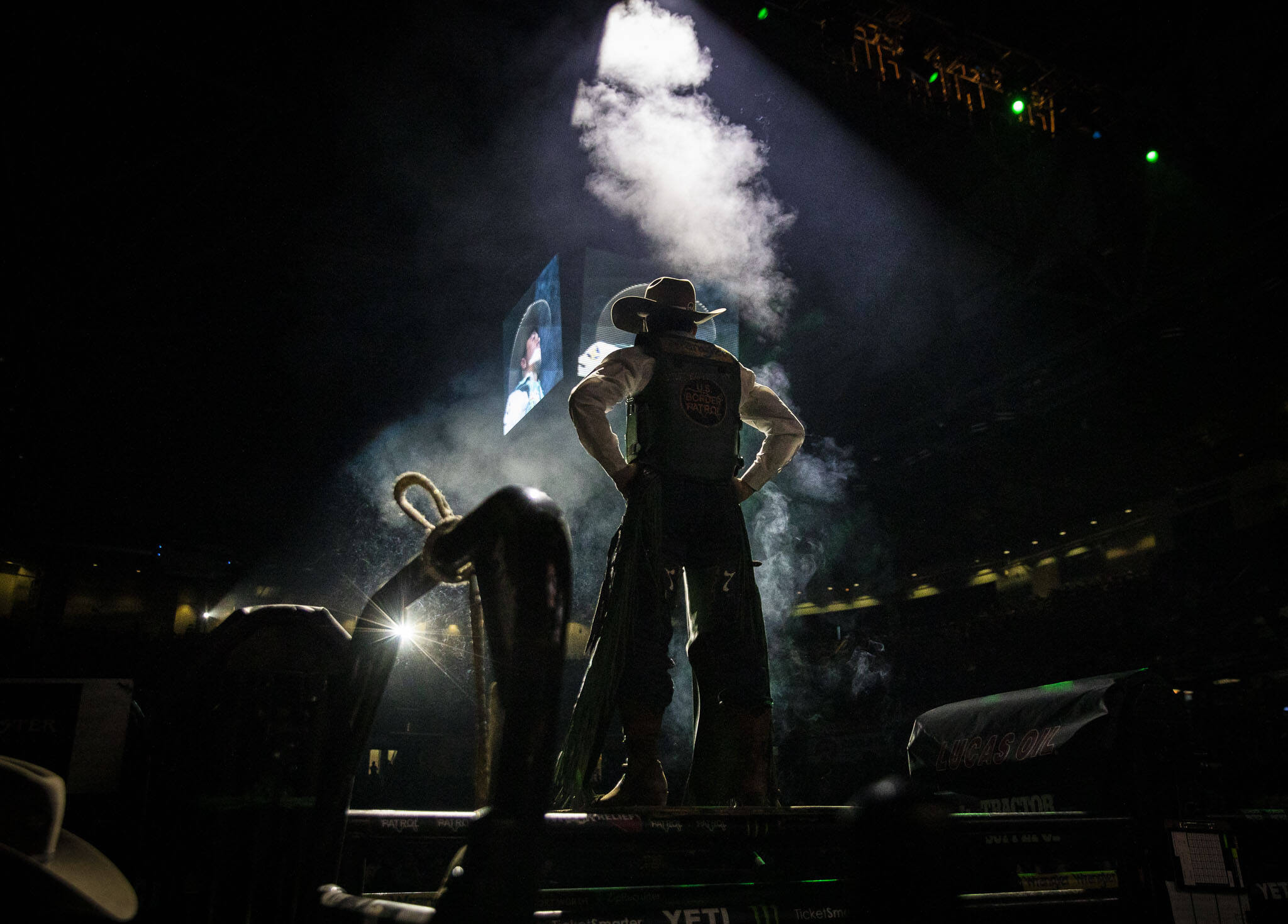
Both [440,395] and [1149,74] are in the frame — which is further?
[440,395]

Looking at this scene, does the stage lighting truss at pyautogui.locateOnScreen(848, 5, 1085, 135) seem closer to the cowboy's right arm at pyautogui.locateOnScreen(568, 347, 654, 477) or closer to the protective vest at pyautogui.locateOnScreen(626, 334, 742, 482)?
the protective vest at pyautogui.locateOnScreen(626, 334, 742, 482)

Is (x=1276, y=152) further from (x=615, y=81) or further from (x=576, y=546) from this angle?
(x=576, y=546)

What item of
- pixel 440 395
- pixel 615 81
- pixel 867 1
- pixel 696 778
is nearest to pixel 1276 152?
pixel 867 1

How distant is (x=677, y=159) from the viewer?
883cm

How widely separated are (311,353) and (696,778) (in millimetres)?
11628

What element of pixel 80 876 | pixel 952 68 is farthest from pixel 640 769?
pixel 952 68

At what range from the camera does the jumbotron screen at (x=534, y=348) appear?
9.77 meters

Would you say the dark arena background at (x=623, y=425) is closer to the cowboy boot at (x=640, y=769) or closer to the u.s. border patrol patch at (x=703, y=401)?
the cowboy boot at (x=640, y=769)

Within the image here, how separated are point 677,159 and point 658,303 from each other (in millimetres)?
6105

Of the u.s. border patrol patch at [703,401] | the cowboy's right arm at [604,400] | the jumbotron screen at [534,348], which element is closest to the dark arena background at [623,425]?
the jumbotron screen at [534,348]

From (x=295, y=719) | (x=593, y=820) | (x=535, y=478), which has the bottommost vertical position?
(x=593, y=820)

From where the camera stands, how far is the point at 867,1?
7375 millimetres

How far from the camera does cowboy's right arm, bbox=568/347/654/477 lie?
119 inches

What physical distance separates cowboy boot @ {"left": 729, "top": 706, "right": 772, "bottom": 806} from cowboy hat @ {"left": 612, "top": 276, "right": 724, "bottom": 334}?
1.69 m
